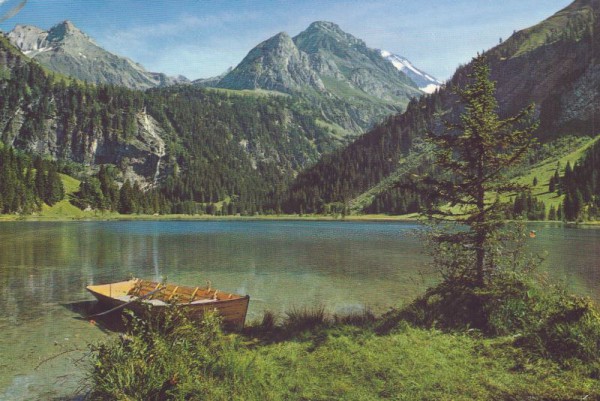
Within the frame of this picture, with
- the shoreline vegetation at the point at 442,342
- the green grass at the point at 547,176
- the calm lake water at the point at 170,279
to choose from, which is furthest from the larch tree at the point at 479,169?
the green grass at the point at 547,176

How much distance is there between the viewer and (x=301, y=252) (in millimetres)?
61375

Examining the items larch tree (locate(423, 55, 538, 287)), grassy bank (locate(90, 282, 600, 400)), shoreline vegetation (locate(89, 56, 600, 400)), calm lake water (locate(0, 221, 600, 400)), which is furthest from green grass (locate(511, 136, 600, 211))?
grassy bank (locate(90, 282, 600, 400))

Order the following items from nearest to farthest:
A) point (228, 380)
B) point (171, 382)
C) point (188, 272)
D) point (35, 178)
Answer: point (171, 382) < point (228, 380) < point (188, 272) < point (35, 178)

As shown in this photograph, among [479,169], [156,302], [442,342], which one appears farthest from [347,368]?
[156,302]

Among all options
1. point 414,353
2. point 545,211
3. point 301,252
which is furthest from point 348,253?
point 545,211

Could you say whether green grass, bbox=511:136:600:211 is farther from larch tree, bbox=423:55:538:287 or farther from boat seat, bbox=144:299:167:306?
boat seat, bbox=144:299:167:306

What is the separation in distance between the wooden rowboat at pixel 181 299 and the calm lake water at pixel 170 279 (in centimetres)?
215

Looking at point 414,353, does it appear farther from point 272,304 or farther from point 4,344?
point 4,344

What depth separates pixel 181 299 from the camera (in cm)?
2208

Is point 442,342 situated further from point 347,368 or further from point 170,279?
point 170,279

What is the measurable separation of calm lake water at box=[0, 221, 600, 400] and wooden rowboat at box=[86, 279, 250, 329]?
7.04ft

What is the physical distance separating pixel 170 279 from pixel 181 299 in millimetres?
17580

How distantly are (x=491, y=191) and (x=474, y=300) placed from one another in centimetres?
464

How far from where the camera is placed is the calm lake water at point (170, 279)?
17047 millimetres
